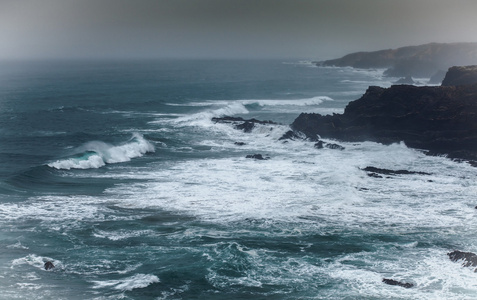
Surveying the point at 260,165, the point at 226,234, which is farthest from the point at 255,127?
the point at 226,234

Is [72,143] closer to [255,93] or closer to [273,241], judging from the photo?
[273,241]

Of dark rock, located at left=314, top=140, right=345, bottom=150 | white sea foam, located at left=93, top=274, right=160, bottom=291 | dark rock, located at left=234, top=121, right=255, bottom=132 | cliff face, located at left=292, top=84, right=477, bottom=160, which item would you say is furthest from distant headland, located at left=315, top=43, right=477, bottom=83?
white sea foam, located at left=93, top=274, right=160, bottom=291

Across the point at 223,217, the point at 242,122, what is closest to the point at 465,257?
the point at 223,217

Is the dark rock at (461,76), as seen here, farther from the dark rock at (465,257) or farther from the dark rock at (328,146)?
the dark rock at (465,257)

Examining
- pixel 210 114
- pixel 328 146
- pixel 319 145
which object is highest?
pixel 210 114

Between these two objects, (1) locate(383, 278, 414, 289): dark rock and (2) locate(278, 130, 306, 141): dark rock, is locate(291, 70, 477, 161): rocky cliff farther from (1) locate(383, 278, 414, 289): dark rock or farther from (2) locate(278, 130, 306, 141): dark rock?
(1) locate(383, 278, 414, 289): dark rock

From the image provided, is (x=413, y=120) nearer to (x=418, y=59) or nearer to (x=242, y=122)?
(x=242, y=122)
